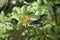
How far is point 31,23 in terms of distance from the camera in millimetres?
1620

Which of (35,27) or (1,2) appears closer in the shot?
A: (35,27)

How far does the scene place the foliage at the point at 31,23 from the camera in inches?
61.7

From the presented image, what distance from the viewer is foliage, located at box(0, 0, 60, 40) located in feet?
5.15

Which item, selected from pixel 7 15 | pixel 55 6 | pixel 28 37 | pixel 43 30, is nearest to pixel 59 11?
pixel 55 6

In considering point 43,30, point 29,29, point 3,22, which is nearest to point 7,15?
point 3,22

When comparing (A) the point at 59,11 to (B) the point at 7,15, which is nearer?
(A) the point at 59,11

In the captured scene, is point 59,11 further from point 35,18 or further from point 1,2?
point 1,2

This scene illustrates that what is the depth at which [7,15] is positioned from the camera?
1747mm

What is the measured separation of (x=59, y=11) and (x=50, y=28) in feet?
0.51

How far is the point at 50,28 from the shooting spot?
A: 1.57 meters

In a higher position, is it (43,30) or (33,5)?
(33,5)

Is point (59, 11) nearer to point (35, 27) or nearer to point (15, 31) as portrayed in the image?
point (35, 27)

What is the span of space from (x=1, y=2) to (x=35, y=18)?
375 mm

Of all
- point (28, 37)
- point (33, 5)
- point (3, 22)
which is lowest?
point (28, 37)
